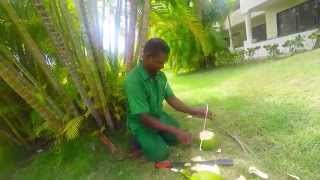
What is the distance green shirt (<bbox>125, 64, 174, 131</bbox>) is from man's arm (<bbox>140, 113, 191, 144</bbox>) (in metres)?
0.07

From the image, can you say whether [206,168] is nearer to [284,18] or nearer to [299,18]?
[299,18]

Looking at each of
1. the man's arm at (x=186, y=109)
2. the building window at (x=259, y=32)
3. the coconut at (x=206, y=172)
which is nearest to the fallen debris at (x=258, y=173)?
the coconut at (x=206, y=172)

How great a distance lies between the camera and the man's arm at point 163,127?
3.68 meters

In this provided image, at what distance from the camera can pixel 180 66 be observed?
1612 cm

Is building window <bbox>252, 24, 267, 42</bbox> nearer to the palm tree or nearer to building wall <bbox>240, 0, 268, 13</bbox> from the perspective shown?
building wall <bbox>240, 0, 268, 13</bbox>

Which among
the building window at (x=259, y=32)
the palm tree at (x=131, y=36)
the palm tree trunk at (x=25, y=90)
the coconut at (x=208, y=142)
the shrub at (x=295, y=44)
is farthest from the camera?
the building window at (x=259, y=32)

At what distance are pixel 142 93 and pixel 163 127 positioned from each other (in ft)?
1.36

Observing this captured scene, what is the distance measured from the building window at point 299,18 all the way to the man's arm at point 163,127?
1454 centimetres

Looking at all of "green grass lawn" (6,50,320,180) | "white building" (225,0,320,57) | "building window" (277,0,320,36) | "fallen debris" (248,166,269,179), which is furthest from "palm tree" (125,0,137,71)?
"building window" (277,0,320,36)

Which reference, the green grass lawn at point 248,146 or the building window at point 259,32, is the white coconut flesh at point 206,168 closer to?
the green grass lawn at point 248,146

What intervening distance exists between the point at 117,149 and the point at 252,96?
2455 mm

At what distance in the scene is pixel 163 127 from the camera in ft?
12.1

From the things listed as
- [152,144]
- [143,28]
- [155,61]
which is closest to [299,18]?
[143,28]

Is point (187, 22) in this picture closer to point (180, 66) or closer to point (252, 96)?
point (252, 96)
